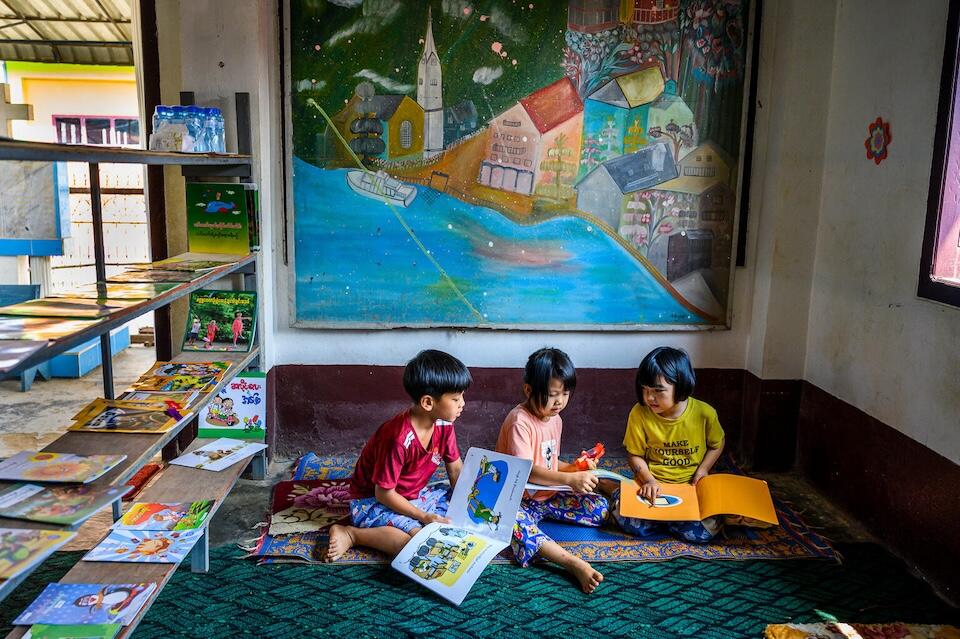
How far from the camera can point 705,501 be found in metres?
3.27

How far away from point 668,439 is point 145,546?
6.99 feet

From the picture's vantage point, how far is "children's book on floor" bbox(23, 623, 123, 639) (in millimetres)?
2094

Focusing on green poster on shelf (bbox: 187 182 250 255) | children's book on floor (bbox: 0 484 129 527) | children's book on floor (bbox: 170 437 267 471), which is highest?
green poster on shelf (bbox: 187 182 250 255)

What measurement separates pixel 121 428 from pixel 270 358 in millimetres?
1506

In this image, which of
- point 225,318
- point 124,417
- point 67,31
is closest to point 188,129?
point 225,318

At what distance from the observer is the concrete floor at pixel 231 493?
337 centimetres

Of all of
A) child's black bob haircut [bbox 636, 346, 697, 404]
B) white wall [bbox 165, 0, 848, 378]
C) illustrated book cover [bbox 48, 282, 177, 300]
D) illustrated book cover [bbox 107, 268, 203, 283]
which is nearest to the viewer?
illustrated book cover [bbox 48, 282, 177, 300]

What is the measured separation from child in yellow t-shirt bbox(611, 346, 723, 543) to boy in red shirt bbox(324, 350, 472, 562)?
83 centimetres

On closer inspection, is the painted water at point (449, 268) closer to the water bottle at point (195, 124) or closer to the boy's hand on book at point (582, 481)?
the water bottle at point (195, 124)

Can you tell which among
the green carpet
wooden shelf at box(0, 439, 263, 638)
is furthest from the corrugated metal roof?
the green carpet

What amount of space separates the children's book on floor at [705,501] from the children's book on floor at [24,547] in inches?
82.7

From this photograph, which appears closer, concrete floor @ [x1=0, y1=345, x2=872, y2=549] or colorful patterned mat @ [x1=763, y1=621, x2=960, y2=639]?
colorful patterned mat @ [x1=763, y1=621, x2=960, y2=639]

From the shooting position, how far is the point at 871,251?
3.49 metres

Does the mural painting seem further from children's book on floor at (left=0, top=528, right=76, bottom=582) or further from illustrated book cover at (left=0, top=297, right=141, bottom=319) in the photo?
children's book on floor at (left=0, top=528, right=76, bottom=582)
